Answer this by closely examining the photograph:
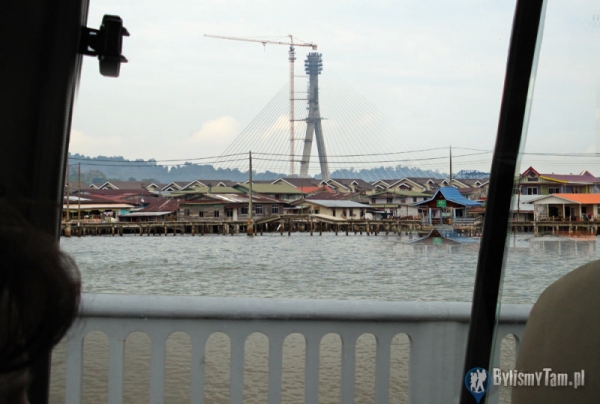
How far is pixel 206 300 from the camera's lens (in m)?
0.67

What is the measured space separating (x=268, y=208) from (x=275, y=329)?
17.9m

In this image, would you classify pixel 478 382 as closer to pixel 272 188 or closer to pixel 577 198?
pixel 577 198

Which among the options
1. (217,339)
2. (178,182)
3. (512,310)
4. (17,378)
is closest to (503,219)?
(512,310)

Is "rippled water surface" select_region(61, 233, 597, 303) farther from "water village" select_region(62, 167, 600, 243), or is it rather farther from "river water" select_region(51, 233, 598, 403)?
"water village" select_region(62, 167, 600, 243)

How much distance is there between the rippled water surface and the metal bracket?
8179 millimetres

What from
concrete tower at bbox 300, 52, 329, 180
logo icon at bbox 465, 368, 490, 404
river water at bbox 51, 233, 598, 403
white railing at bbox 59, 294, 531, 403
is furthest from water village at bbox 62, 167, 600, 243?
logo icon at bbox 465, 368, 490, 404

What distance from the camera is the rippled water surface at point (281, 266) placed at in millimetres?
11883

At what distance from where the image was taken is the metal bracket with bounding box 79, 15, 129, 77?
1.32 feet

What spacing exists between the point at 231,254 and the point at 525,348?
16002 millimetres

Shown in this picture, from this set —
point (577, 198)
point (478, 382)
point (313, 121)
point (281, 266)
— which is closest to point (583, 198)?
point (577, 198)

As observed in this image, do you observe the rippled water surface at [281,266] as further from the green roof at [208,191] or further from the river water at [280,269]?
the green roof at [208,191]

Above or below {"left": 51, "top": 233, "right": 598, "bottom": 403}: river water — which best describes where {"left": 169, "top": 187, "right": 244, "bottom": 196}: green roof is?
above

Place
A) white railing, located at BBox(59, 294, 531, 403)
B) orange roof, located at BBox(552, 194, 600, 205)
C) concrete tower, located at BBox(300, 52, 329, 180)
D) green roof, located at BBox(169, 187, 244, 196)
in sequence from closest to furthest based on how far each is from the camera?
orange roof, located at BBox(552, 194, 600, 205) → white railing, located at BBox(59, 294, 531, 403) → green roof, located at BBox(169, 187, 244, 196) → concrete tower, located at BBox(300, 52, 329, 180)

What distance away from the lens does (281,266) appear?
15.0 meters
